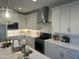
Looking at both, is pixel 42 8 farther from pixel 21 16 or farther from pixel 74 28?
pixel 21 16

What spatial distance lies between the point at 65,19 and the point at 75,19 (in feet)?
1.32

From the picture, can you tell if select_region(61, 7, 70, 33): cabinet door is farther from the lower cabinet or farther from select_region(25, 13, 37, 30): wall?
select_region(25, 13, 37, 30): wall

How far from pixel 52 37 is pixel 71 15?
153 centimetres

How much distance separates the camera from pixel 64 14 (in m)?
3.18

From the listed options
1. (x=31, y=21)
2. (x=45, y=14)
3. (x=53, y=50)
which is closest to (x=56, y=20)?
(x=45, y=14)

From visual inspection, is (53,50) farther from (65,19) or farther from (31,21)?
(31,21)

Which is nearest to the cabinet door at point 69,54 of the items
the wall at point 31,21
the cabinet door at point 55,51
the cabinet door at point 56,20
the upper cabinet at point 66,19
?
the cabinet door at point 55,51

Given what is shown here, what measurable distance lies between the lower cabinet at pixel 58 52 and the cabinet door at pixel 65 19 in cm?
65

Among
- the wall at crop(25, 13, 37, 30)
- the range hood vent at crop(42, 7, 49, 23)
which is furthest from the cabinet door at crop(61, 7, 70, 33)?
the wall at crop(25, 13, 37, 30)

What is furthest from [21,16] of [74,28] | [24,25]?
[74,28]

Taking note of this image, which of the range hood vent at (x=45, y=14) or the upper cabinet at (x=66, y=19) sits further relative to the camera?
the range hood vent at (x=45, y=14)

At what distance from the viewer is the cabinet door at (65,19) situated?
3.06 m

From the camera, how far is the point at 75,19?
Result: 9.21 ft

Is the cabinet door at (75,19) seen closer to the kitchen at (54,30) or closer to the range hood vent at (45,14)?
the kitchen at (54,30)
